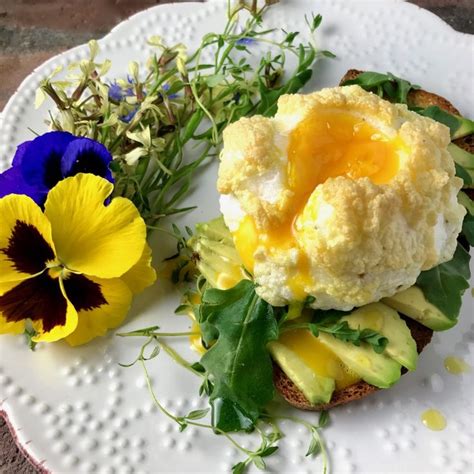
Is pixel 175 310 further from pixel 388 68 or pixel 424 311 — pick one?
pixel 388 68

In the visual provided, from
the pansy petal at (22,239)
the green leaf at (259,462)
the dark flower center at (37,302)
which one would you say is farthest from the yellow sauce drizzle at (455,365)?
the pansy petal at (22,239)

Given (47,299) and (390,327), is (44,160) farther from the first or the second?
(390,327)

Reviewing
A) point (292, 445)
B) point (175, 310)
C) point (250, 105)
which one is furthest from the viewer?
point (250, 105)

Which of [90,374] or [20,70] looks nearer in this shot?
[90,374]

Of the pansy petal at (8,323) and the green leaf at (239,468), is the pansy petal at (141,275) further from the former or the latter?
the green leaf at (239,468)

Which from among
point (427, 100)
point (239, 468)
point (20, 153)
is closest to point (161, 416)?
point (239, 468)

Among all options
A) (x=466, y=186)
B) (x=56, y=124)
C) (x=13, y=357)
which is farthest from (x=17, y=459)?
(x=466, y=186)

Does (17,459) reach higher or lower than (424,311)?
lower
